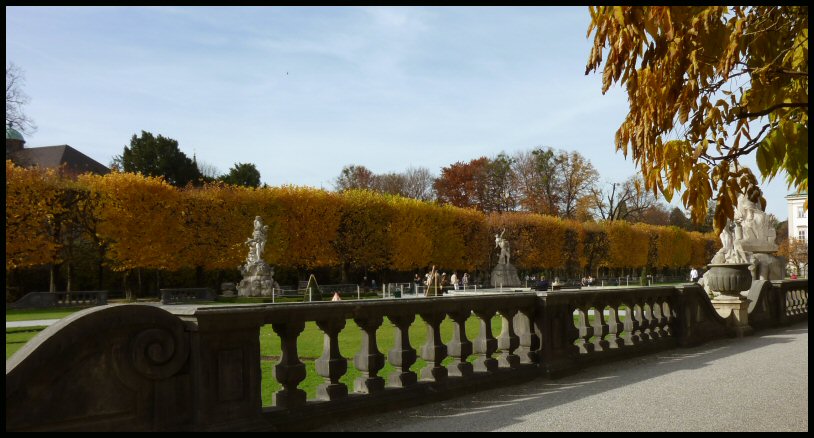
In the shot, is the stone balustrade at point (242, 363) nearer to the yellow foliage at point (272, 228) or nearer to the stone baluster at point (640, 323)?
the stone baluster at point (640, 323)

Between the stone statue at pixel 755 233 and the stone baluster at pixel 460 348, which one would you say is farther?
the stone statue at pixel 755 233

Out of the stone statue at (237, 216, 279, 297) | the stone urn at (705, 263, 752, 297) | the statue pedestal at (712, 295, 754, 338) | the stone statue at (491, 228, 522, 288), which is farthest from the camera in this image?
the stone statue at (491, 228, 522, 288)

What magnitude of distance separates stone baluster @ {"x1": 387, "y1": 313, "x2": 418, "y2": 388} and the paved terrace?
26 centimetres

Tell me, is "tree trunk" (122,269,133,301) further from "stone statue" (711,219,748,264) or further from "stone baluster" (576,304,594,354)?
"stone baluster" (576,304,594,354)

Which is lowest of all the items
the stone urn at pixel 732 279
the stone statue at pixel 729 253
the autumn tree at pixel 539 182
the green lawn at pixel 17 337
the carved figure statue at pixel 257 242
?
the green lawn at pixel 17 337

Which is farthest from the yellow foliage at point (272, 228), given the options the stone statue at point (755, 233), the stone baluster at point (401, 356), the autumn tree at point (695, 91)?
the autumn tree at point (695, 91)

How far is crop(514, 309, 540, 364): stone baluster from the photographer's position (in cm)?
784

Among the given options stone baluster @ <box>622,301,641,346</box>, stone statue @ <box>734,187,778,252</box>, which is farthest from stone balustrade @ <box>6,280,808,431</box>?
stone statue @ <box>734,187,778,252</box>

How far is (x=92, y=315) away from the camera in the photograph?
4184 mm

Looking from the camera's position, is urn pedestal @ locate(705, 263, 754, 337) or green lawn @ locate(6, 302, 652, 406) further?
urn pedestal @ locate(705, 263, 754, 337)

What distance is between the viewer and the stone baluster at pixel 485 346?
719 cm

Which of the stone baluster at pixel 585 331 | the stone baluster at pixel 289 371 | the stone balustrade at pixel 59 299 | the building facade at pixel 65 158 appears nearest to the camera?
the stone baluster at pixel 289 371

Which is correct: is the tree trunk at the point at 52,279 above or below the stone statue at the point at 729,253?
below

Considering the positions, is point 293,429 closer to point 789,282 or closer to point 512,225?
point 789,282
